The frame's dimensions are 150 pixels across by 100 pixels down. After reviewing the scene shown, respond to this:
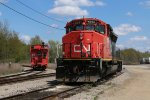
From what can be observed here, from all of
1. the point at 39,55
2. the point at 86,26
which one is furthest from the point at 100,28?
the point at 39,55

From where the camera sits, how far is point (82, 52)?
21125 mm

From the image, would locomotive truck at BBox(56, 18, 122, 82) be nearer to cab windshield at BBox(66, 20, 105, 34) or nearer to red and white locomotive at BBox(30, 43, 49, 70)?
cab windshield at BBox(66, 20, 105, 34)

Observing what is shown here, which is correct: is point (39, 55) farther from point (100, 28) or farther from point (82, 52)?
point (82, 52)

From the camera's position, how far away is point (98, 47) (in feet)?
71.1

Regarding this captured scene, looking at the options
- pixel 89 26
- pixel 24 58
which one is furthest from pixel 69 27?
pixel 24 58

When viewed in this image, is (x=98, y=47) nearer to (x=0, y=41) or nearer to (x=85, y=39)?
(x=85, y=39)

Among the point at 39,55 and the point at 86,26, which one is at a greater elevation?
the point at 86,26

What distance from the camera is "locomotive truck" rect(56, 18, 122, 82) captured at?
807 inches

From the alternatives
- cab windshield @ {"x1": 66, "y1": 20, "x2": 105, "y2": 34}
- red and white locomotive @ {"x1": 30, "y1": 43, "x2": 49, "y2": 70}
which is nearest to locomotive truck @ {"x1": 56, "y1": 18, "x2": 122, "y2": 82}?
cab windshield @ {"x1": 66, "y1": 20, "x2": 105, "y2": 34}

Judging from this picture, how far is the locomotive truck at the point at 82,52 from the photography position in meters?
20.5

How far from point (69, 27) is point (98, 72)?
3.77 m

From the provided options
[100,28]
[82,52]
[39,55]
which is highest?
[100,28]

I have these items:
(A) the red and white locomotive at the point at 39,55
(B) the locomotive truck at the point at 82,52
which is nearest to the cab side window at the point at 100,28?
(B) the locomotive truck at the point at 82,52

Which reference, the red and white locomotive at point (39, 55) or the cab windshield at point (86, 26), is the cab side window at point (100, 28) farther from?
the red and white locomotive at point (39, 55)
